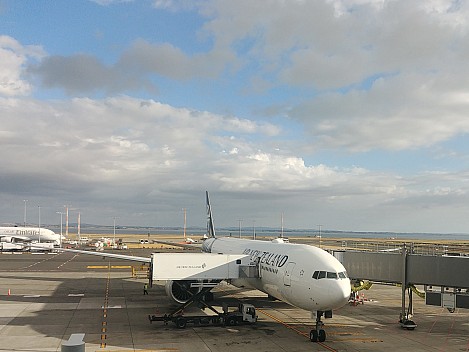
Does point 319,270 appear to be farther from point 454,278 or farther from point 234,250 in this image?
point 234,250

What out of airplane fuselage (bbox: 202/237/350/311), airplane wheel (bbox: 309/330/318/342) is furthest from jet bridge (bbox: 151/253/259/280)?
airplane wheel (bbox: 309/330/318/342)

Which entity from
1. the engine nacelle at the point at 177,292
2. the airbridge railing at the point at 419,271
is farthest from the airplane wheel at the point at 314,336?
the engine nacelle at the point at 177,292

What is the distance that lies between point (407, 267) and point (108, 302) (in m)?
24.4

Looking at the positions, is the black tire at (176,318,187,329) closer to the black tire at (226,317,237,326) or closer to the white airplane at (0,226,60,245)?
the black tire at (226,317,237,326)

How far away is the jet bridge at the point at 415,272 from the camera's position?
28562 mm

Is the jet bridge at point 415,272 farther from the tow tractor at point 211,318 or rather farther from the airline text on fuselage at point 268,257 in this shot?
the tow tractor at point 211,318

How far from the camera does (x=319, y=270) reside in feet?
84.3

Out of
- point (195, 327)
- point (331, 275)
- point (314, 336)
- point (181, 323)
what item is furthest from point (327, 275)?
point (181, 323)

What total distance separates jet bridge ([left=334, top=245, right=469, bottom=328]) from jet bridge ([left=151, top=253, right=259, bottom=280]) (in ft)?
26.1

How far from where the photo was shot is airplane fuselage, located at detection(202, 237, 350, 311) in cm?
2488

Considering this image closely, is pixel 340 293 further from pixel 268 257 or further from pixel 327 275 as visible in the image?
pixel 268 257

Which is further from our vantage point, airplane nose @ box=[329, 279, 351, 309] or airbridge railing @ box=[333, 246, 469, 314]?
airbridge railing @ box=[333, 246, 469, 314]

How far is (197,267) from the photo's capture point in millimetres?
30922

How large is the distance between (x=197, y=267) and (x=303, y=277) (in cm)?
785
